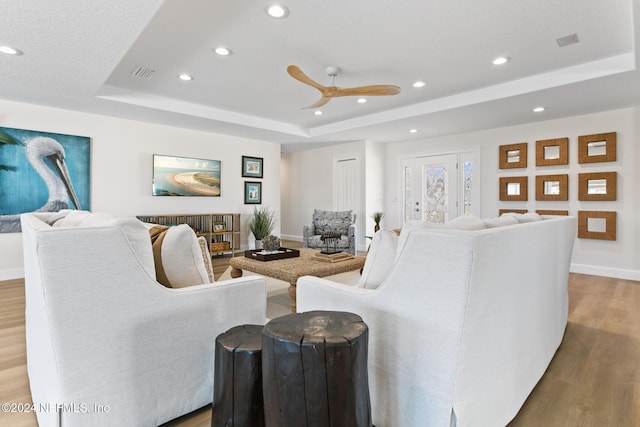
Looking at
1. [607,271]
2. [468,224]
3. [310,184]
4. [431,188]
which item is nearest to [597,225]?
[607,271]

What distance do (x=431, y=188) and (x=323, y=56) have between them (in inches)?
161

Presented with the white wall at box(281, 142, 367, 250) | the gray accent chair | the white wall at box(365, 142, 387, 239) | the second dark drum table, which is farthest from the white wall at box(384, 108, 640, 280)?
the second dark drum table

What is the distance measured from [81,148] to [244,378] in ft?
16.3

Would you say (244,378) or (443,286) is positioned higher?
(443,286)

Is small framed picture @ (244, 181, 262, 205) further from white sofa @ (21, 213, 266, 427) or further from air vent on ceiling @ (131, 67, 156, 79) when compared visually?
white sofa @ (21, 213, 266, 427)

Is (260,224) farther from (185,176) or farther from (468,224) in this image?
(468,224)

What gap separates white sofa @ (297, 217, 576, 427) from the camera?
113 centimetres

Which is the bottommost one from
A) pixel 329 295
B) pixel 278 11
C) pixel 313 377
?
pixel 313 377

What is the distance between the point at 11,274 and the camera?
4.33 metres

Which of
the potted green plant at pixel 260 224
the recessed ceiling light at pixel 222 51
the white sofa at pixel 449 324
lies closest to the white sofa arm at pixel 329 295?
the white sofa at pixel 449 324

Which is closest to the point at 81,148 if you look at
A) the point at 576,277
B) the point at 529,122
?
the point at 529,122

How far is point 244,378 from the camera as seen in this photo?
3.88 ft

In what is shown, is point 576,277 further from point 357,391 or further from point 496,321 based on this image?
point 357,391

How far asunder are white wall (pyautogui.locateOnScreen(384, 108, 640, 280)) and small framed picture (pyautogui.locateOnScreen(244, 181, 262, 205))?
3.99m
